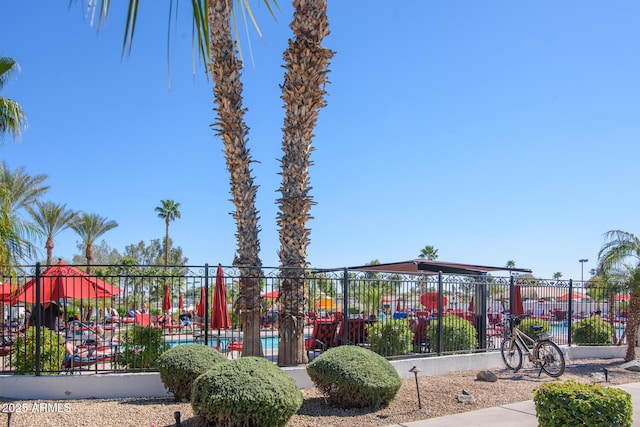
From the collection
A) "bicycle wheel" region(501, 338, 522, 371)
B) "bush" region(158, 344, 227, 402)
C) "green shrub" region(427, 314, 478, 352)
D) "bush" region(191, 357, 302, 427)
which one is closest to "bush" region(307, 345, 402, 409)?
"bush" region(191, 357, 302, 427)

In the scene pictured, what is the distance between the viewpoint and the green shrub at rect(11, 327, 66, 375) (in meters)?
9.14

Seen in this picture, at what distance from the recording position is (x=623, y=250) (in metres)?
14.1

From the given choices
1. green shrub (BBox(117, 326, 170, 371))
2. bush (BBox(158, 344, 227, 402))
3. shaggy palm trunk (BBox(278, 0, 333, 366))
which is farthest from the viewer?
shaggy palm trunk (BBox(278, 0, 333, 366))

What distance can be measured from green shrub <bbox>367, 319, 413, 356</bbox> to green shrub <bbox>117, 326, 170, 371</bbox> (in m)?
4.15

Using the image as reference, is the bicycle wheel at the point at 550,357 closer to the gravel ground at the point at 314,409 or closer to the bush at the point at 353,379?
the gravel ground at the point at 314,409

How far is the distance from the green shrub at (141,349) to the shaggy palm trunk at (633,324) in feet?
36.5

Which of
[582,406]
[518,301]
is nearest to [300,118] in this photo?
[582,406]

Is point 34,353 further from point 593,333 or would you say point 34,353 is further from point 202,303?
point 593,333

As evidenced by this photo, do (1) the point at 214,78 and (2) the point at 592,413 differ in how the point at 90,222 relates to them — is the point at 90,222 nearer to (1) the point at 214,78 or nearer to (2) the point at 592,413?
(1) the point at 214,78

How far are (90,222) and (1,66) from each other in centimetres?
3419

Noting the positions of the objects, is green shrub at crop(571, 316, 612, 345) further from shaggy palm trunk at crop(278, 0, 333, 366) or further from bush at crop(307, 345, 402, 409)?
bush at crop(307, 345, 402, 409)

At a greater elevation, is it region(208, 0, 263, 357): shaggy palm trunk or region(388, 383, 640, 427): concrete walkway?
region(208, 0, 263, 357): shaggy palm trunk

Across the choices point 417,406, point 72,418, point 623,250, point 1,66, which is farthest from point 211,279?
point 623,250

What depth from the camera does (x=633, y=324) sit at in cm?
1371
